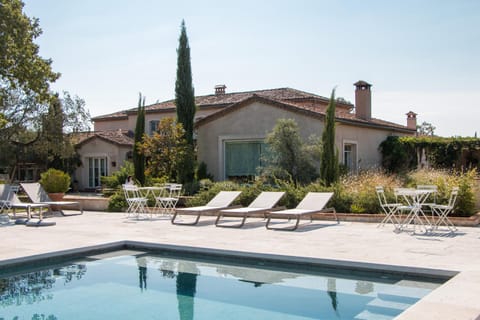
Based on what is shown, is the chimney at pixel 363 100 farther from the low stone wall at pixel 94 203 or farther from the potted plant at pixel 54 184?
the potted plant at pixel 54 184

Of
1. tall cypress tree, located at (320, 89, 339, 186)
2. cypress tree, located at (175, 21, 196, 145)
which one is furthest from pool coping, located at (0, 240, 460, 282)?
cypress tree, located at (175, 21, 196, 145)

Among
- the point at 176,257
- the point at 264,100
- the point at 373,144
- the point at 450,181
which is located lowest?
the point at 176,257

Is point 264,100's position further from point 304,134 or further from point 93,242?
point 93,242

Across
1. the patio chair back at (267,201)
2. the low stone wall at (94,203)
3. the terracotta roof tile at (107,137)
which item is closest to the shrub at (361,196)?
the patio chair back at (267,201)

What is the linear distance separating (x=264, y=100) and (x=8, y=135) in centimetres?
1547

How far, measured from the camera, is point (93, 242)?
418 inches

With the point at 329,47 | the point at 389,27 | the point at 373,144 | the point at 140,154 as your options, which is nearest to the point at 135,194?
the point at 140,154

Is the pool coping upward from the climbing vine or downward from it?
downward

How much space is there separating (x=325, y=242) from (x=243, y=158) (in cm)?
1382

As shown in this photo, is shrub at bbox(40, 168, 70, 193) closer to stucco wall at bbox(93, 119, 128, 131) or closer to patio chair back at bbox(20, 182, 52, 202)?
patio chair back at bbox(20, 182, 52, 202)

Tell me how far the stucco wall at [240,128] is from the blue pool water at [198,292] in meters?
13.5

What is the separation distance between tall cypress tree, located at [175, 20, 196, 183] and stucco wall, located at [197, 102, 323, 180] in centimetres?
153

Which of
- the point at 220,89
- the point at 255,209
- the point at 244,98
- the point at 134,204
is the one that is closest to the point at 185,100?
the point at 134,204

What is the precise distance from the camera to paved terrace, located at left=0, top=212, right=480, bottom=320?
5.88m
